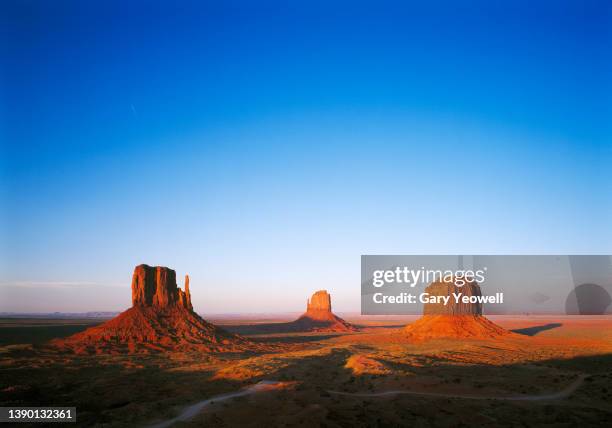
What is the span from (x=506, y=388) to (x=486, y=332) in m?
50.4

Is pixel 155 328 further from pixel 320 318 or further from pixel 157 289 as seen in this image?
pixel 320 318

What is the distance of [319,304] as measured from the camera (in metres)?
138

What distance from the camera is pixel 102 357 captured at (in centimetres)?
4762

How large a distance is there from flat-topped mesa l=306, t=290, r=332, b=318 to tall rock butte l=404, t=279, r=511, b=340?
53467 mm

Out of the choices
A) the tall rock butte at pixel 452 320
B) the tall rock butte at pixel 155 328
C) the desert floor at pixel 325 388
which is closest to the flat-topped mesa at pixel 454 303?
the tall rock butte at pixel 452 320

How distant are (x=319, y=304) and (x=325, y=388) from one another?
111404 mm

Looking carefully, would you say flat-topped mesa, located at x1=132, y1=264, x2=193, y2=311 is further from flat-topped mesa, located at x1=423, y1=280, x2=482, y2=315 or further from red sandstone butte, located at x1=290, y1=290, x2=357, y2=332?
red sandstone butte, located at x1=290, y1=290, x2=357, y2=332

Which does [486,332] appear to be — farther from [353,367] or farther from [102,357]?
[102,357]

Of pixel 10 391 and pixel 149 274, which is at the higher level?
pixel 149 274

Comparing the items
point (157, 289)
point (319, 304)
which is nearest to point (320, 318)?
point (319, 304)

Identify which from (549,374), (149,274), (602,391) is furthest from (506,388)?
(149,274)

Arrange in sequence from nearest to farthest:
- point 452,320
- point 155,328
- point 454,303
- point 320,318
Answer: point 155,328 < point 452,320 < point 454,303 < point 320,318

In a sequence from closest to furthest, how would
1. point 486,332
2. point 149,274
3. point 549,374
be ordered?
point 549,374 < point 149,274 < point 486,332

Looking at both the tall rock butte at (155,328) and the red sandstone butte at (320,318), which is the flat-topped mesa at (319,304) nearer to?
the red sandstone butte at (320,318)
